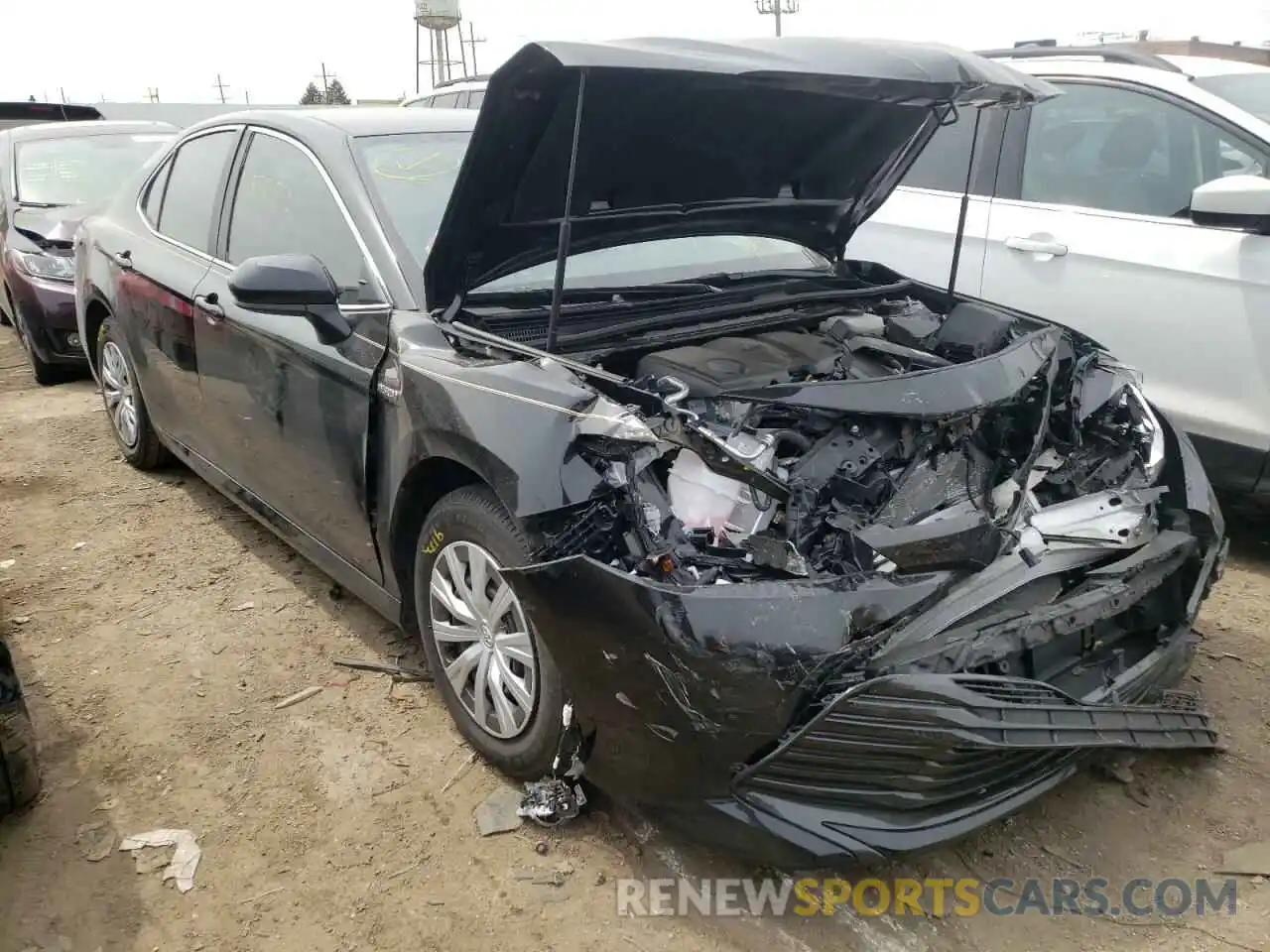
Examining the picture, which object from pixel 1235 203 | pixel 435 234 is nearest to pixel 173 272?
pixel 435 234

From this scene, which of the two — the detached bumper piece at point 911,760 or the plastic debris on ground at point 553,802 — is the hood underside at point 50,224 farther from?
the detached bumper piece at point 911,760

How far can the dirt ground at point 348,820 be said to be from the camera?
88.2 inches

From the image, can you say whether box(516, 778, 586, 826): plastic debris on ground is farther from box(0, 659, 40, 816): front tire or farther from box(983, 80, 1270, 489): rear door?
box(983, 80, 1270, 489): rear door

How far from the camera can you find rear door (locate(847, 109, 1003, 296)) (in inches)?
183

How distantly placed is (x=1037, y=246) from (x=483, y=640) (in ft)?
10.3

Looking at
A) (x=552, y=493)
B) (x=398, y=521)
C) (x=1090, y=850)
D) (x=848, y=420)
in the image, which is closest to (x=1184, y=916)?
(x=1090, y=850)

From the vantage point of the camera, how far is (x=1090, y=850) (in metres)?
2.46

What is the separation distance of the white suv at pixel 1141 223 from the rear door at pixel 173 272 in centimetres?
316

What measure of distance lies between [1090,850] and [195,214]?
3798 millimetres

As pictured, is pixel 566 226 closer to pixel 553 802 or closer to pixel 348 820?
pixel 553 802

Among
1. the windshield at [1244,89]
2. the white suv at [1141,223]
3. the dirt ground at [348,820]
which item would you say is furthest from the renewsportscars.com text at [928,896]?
the windshield at [1244,89]

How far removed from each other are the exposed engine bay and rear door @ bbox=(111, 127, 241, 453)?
2090 mm

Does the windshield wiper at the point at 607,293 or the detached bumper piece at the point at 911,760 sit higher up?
the windshield wiper at the point at 607,293

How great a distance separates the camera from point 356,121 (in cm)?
339
